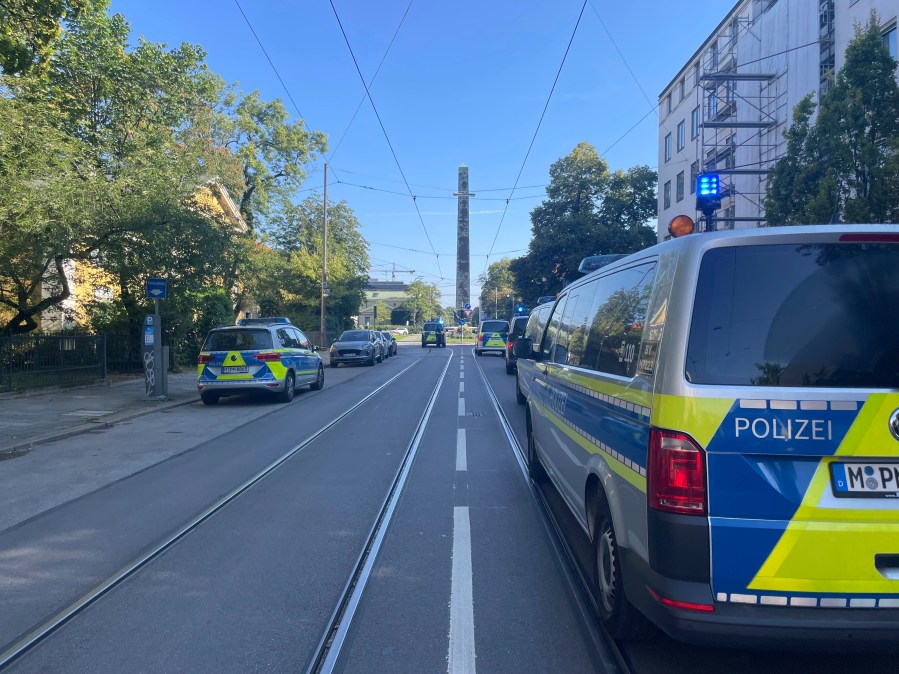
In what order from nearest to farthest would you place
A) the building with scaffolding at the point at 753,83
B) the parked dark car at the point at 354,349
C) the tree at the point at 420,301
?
the building with scaffolding at the point at 753,83 < the parked dark car at the point at 354,349 < the tree at the point at 420,301

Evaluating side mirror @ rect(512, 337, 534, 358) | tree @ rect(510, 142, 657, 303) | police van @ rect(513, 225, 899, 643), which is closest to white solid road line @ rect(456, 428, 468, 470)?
side mirror @ rect(512, 337, 534, 358)

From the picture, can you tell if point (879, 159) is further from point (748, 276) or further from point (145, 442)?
point (145, 442)

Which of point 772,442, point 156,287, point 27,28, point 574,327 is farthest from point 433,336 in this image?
point 772,442

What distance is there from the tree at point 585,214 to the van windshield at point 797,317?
40577 millimetres

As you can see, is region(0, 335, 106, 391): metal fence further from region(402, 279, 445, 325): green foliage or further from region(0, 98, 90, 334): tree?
region(402, 279, 445, 325): green foliage

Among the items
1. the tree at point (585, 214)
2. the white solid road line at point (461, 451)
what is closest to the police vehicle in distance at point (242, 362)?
the white solid road line at point (461, 451)

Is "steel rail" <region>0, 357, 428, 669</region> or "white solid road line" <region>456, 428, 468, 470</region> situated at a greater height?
"white solid road line" <region>456, 428, 468, 470</region>

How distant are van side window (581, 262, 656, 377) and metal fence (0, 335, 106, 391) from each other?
14613 mm

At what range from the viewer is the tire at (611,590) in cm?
353

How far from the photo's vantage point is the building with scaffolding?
22.8 meters

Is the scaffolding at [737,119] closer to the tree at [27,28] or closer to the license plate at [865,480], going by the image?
the tree at [27,28]

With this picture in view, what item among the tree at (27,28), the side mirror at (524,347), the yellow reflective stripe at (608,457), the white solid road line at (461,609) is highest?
the tree at (27,28)

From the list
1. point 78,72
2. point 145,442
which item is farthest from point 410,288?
point 145,442

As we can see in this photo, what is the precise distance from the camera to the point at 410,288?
115 m
